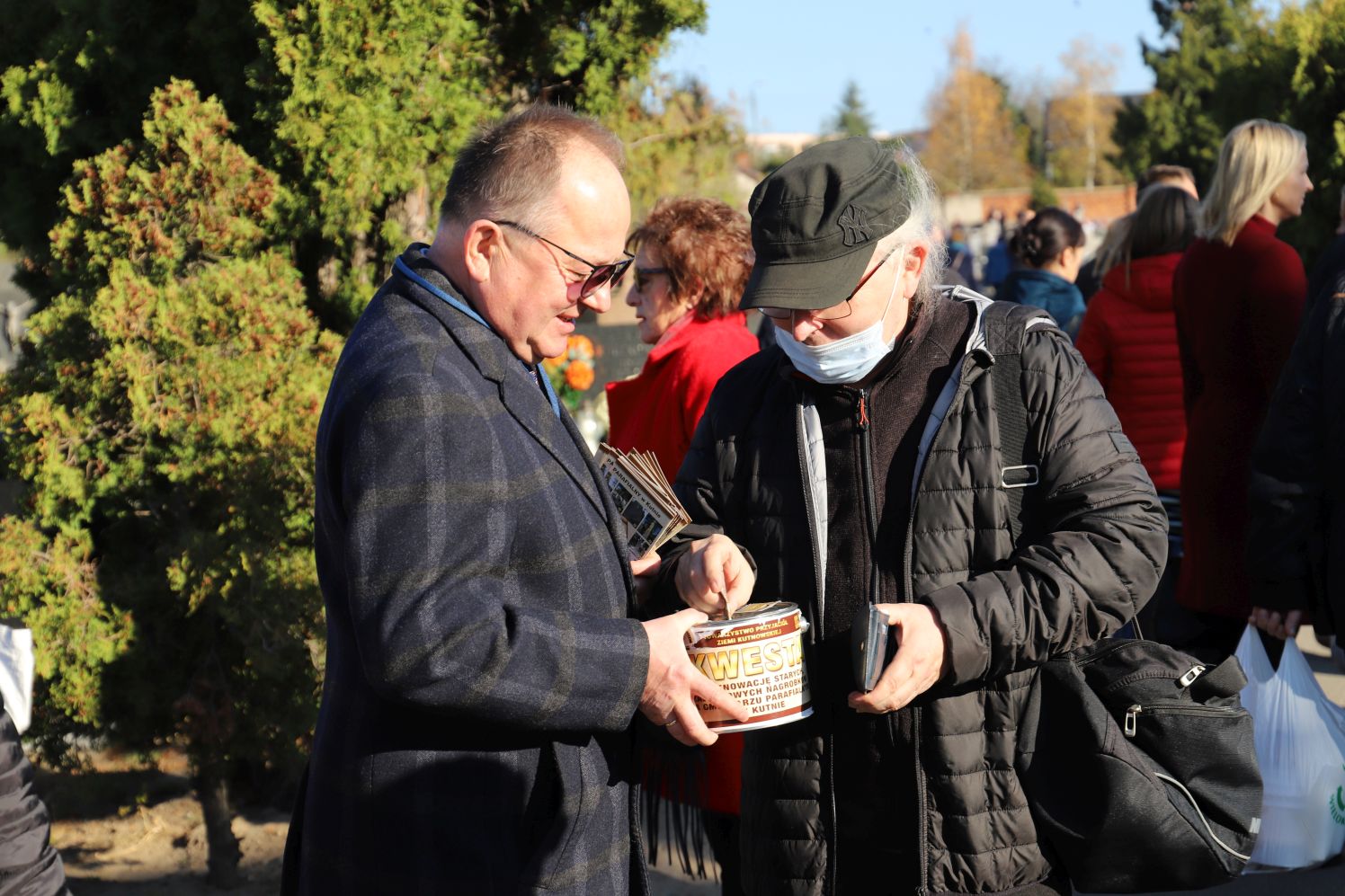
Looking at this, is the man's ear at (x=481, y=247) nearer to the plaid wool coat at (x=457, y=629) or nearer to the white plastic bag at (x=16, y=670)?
the plaid wool coat at (x=457, y=629)

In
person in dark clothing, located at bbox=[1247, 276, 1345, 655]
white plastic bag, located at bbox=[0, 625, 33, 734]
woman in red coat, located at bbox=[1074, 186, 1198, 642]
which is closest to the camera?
white plastic bag, located at bbox=[0, 625, 33, 734]

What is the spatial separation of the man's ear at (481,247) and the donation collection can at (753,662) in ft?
2.16

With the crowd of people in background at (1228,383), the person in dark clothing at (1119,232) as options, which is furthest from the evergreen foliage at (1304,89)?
the crowd of people in background at (1228,383)

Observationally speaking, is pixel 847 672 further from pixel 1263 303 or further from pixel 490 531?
pixel 1263 303

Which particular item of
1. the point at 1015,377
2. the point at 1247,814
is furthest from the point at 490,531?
the point at 1247,814

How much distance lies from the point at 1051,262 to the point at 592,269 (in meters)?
4.50

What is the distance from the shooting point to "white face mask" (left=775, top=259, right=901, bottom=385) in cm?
223

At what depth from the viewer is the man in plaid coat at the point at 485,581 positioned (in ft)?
5.81

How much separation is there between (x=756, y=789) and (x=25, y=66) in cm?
342

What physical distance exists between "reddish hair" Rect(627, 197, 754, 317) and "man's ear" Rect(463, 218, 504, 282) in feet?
5.57

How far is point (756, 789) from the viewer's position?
7.66 feet

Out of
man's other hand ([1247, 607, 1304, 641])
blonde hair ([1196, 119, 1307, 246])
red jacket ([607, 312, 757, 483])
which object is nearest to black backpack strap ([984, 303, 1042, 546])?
red jacket ([607, 312, 757, 483])

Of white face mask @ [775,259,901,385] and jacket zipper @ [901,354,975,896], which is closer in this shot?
jacket zipper @ [901,354,975,896]

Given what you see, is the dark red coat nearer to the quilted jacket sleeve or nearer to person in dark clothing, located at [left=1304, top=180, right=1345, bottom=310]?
person in dark clothing, located at [left=1304, top=180, right=1345, bottom=310]
